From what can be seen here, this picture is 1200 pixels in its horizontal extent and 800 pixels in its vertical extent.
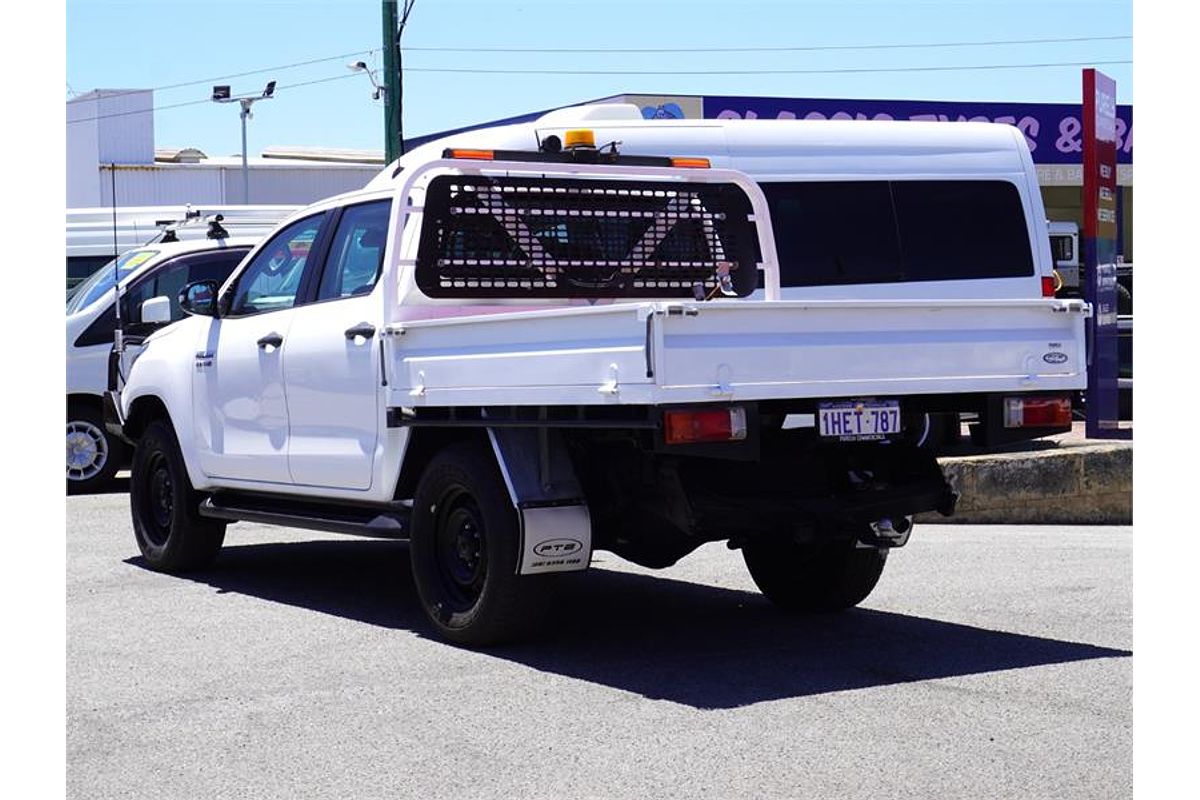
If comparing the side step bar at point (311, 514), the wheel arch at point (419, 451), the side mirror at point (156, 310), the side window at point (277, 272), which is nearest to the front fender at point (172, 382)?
the side mirror at point (156, 310)

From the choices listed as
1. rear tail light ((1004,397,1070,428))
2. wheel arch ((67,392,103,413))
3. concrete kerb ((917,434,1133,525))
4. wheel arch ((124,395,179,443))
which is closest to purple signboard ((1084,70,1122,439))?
concrete kerb ((917,434,1133,525))

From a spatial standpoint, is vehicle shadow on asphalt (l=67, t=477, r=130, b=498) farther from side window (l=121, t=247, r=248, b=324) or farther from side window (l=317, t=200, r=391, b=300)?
side window (l=317, t=200, r=391, b=300)

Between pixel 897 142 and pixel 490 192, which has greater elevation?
pixel 897 142

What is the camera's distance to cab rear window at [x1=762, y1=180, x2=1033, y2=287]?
1423cm

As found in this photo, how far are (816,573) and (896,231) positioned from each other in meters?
6.53

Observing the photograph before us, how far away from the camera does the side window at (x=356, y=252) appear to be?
867 cm

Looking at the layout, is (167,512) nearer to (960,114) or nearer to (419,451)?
(419,451)

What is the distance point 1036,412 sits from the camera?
768 cm

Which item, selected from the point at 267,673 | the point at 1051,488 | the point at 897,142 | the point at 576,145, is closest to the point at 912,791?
the point at 267,673

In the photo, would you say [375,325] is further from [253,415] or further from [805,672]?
[805,672]

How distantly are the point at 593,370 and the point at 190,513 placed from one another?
13.6 feet

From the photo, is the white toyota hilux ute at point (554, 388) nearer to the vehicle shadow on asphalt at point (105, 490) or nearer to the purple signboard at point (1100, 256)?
the vehicle shadow on asphalt at point (105, 490)

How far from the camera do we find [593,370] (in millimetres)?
6746

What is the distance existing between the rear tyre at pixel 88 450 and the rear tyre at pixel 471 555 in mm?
7622
